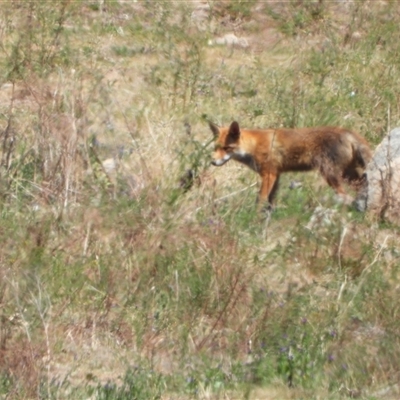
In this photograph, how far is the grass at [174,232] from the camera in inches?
280

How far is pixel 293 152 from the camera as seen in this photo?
36.4 feet

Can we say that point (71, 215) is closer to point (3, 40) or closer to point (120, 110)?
point (120, 110)

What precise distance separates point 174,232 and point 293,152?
2742 mm

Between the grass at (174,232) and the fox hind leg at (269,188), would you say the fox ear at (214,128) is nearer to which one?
the grass at (174,232)

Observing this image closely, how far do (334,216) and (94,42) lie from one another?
18.0ft

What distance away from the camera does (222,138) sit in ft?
37.2

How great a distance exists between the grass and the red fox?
208 mm

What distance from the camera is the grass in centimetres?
712

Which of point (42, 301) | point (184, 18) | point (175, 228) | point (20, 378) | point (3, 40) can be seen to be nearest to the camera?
point (20, 378)

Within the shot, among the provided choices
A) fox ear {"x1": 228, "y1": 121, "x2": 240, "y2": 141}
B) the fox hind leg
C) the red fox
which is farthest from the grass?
fox ear {"x1": 228, "y1": 121, "x2": 240, "y2": 141}

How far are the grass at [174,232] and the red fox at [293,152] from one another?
21 cm

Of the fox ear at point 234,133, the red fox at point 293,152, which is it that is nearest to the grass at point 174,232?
the red fox at point 293,152

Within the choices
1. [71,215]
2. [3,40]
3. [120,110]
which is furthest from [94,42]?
[71,215]

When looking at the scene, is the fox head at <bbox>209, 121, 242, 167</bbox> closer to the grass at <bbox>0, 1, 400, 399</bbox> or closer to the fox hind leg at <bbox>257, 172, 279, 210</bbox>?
the grass at <bbox>0, 1, 400, 399</bbox>
